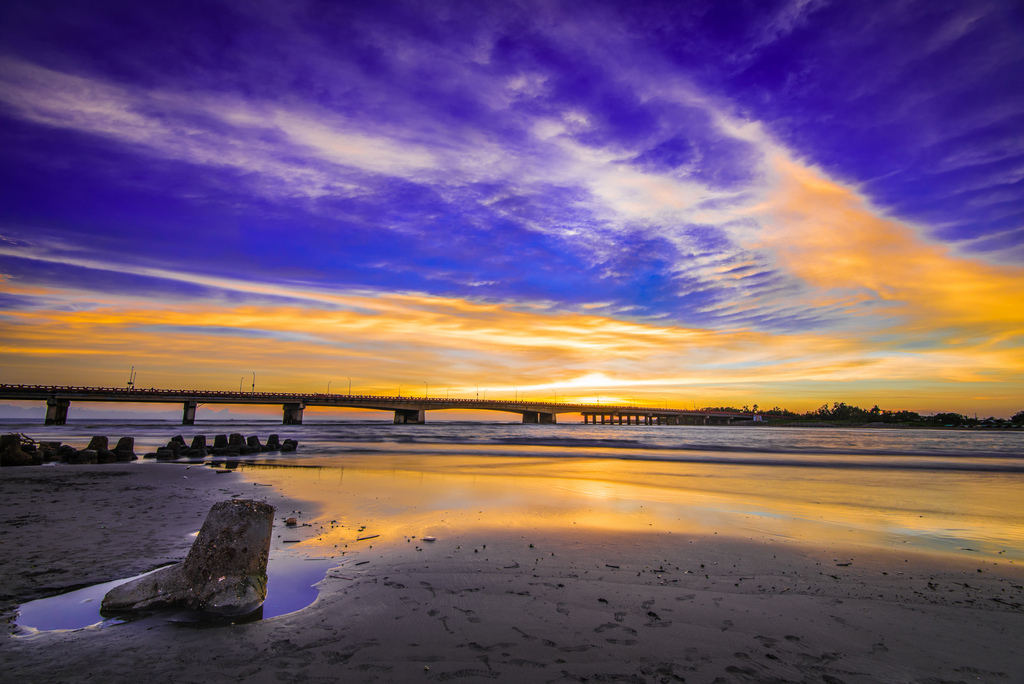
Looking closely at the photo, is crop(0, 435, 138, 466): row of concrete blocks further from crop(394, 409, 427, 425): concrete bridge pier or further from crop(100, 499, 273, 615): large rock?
crop(394, 409, 427, 425): concrete bridge pier

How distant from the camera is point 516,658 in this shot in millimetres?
3799

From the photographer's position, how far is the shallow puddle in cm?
432

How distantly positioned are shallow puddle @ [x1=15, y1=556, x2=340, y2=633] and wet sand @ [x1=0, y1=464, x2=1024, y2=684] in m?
0.21

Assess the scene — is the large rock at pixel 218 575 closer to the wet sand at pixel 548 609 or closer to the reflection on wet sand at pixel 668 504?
the wet sand at pixel 548 609

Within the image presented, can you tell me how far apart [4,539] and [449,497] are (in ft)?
25.7

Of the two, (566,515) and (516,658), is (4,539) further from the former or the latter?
(566,515)

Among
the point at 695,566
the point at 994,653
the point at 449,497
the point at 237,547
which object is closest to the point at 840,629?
the point at 994,653

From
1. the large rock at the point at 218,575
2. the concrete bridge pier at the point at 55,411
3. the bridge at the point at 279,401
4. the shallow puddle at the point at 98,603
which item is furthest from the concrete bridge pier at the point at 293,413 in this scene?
the large rock at the point at 218,575

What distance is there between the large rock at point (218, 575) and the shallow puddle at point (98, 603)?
0.15m

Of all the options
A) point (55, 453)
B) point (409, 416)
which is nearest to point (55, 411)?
point (409, 416)

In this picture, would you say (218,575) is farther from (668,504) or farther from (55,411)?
(55,411)

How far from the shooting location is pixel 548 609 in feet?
15.8

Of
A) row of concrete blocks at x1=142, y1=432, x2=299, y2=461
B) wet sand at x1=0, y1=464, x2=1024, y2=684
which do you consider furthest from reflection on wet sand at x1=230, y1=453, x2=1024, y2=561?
row of concrete blocks at x1=142, y1=432, x2=299, y2=461

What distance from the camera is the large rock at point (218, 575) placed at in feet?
15.4
